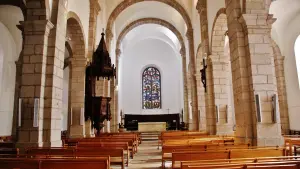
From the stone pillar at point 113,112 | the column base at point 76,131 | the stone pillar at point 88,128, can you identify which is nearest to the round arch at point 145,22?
the stone pillar at point 113,112

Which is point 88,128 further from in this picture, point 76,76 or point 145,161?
point 145,161

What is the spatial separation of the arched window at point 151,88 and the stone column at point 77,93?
48.1ft

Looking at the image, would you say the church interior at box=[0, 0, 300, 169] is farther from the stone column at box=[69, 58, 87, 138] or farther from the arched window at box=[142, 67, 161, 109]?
the arched window at box=[142, 67, 161, 109]

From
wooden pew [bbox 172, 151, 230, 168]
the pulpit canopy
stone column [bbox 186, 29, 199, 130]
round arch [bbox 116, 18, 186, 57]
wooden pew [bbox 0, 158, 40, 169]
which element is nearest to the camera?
wooden pew [bbox 0, 158, 40, 169]

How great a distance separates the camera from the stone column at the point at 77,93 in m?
9.34

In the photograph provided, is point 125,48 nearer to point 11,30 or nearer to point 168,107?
point 168,107

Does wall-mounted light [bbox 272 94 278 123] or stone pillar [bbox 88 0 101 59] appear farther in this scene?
stone pillar [bbox 88 0 101 59]

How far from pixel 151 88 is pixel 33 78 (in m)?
19.0

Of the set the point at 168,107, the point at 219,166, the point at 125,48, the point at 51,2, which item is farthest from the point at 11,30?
the point at 168,107

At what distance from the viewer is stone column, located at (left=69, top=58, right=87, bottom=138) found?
9344 mm

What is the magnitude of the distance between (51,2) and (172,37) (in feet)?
53.3

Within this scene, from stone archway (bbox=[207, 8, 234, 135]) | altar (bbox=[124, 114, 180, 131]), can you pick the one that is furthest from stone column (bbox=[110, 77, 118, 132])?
stone archway (bbox=[207, 8, 234, 135])

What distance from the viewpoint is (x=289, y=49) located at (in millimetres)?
12805

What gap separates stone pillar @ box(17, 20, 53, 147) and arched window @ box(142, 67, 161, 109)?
18.5 meters
